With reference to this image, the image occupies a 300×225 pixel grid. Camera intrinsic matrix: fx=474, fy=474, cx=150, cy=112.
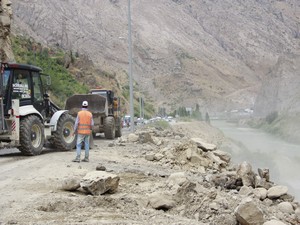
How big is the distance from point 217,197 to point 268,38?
17561cm

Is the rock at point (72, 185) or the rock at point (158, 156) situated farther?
the rock at point (158, 156)

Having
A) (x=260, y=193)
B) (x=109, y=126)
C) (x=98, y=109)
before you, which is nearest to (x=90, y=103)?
(x=98, y=109)

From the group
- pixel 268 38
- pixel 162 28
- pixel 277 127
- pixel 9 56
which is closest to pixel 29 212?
pixel 9 56

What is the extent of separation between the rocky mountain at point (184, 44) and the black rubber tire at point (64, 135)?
71.5m

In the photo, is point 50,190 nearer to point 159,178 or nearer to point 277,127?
point 159,178

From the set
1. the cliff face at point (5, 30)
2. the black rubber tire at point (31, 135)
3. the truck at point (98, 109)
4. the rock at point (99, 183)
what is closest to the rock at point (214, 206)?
the rock at point (99, 183)

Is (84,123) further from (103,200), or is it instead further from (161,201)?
(161,201)

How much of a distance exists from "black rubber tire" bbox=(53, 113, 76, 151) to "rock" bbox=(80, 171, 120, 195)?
655cm

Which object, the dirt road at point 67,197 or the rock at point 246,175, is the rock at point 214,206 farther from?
the rock at point 246,175

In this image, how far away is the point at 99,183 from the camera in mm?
8500

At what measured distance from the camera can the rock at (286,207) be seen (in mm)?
10305

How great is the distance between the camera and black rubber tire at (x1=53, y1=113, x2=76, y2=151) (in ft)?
49.2

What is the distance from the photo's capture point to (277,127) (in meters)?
82.7

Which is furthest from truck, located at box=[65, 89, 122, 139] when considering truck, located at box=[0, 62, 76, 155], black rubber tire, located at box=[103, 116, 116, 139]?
truck, located at box=[0, 62, 76, 155]
